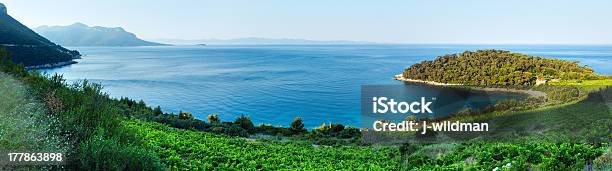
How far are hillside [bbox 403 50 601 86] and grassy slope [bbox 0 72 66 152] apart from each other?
66807mm

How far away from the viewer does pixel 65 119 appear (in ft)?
22.3

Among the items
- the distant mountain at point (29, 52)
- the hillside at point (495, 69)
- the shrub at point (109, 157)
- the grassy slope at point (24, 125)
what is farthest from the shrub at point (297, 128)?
the distant mountain at point (29, 52)

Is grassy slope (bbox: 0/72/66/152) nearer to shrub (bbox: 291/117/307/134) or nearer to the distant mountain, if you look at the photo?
shrub (bbox: 291/117/307/134)

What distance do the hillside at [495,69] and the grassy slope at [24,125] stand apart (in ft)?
219

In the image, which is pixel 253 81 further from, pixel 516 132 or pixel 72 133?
pixel 72 133

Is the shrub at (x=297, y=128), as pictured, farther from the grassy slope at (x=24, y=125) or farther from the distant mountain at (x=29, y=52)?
the distant mountain at (x=29, y=52)

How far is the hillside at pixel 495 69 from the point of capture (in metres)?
73.2

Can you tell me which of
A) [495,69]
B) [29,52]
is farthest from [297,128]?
[29,52]

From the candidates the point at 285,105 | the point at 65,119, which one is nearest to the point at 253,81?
the point at 285,105

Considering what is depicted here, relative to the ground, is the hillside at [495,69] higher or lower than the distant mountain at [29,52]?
lower

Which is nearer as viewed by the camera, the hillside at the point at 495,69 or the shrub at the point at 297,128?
the shrub at the point at 297,128

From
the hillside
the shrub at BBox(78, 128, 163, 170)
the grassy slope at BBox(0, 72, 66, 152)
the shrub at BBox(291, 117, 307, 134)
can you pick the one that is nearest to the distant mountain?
the shrub at BBox(291, 117, 307, 134)

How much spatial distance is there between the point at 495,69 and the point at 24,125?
8769 centimetres

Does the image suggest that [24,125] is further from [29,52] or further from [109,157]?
[29,52]
